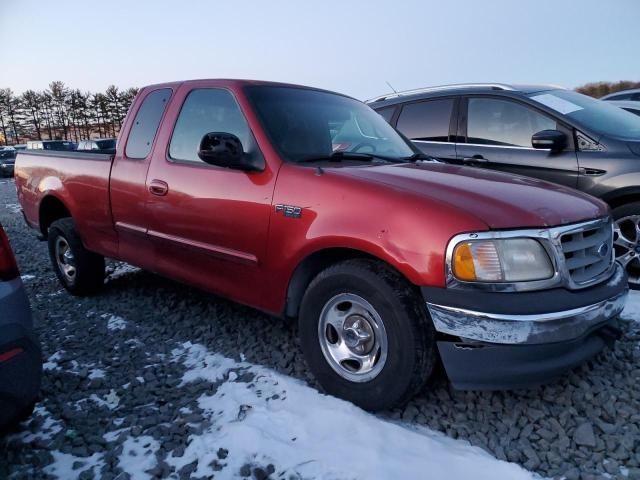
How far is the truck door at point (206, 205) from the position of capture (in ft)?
9.21

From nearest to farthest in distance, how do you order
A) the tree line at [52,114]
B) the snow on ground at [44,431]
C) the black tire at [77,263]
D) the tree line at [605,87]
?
1. the snow on ground at [44,431]
2. the black tire at [77,263]
3. the tree line at [605,87]
4. the tree line at [52,114]

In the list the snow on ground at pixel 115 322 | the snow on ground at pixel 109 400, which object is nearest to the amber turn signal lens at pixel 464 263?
the snow on ground at pixel 109 400

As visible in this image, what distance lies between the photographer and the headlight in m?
2.05

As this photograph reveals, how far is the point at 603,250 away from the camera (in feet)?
8.08

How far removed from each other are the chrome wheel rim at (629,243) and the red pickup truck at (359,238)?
1.64 m

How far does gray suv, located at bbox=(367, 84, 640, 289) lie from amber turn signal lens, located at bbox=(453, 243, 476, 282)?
2.37m

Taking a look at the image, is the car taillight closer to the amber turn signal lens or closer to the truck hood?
the truck hood

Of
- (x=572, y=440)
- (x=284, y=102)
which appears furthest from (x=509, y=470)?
(x=284, y=102)

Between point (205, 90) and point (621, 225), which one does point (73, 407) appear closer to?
point (205, 90)

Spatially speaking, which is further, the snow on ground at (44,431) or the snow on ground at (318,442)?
the snow on ground at (44,431)

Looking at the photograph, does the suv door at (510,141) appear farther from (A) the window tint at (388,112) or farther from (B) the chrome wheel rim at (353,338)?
(B) the chrome wheel rim at (353,338)

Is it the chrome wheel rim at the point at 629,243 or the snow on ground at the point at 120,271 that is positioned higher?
the chrome wheel rim at the point at 629,243

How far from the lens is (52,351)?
3332 mm

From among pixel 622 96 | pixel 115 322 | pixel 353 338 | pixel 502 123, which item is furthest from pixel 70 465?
pixel 622 96
